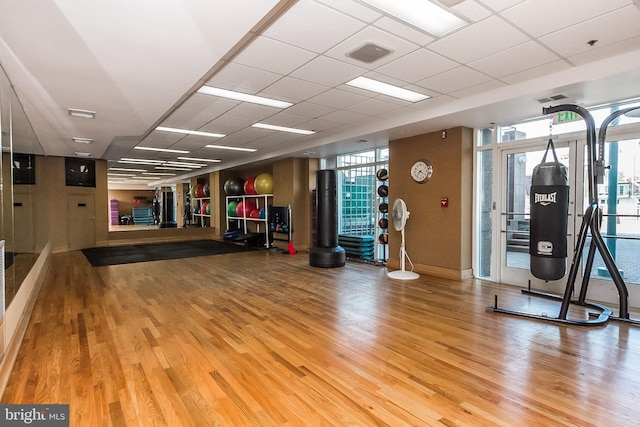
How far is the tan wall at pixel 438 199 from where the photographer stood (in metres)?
5.75

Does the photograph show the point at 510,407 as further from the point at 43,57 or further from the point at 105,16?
the point at 43,57

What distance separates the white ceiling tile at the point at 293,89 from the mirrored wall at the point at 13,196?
2.63 meters

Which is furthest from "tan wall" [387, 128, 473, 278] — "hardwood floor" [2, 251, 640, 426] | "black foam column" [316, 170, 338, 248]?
"black foam column" [316, 170, 338, 248]

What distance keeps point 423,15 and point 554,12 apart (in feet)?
3.34

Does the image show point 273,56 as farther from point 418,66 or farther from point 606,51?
point 606,51

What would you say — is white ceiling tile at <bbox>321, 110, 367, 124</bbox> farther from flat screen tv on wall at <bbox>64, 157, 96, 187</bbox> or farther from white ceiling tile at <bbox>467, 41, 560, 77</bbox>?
flat screen tv on wall at <bbox>64, 157, 96, 187</bbox>

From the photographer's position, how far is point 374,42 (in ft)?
10.1

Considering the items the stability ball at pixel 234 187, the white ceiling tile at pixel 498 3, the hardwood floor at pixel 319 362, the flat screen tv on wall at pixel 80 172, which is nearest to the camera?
the hardwood floor at pixel 319 362

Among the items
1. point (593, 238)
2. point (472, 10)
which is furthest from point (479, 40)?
point (593, 238)

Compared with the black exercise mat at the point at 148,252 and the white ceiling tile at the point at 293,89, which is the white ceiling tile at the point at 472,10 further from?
the black exercise mat at the point at 148,252

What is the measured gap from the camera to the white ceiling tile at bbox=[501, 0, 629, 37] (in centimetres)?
254

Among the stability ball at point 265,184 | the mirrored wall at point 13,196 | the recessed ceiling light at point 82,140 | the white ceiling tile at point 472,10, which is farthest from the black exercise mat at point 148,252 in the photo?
the white ceiling tile at point 472,10

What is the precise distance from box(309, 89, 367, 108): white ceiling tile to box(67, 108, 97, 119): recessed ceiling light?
2.98 m

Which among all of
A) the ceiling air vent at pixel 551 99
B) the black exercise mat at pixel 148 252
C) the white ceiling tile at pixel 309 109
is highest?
the white ceiling tile at pixel 309 109
